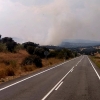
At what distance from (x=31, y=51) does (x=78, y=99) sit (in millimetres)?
78218

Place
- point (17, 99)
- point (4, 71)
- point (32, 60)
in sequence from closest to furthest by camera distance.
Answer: point (17, 99)
point (4, 71)
point (32, 60)

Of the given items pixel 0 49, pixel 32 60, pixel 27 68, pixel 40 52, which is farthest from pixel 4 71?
pixel 40 52

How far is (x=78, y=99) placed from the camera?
10.1 metres

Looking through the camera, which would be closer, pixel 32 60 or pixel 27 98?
pixel 27 98

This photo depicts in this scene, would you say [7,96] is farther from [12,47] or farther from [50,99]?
[12,47]

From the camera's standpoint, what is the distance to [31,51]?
87.9m

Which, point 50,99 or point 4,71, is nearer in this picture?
point 50,99

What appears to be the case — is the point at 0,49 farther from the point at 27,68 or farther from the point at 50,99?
the point at 50,99

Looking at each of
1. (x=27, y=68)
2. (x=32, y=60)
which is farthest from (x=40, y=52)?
(x=27, y=68)

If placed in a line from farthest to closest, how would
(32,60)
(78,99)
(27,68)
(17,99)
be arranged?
(32,60) → (27,68) → (78,99) → (17,99)

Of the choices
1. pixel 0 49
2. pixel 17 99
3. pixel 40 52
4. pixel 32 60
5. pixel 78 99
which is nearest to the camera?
pixel 17 99

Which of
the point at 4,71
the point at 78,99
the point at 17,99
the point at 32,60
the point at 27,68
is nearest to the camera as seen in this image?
the point at 17,99

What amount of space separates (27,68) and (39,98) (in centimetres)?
1837

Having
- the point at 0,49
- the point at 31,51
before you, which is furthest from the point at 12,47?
the point at 0,49
